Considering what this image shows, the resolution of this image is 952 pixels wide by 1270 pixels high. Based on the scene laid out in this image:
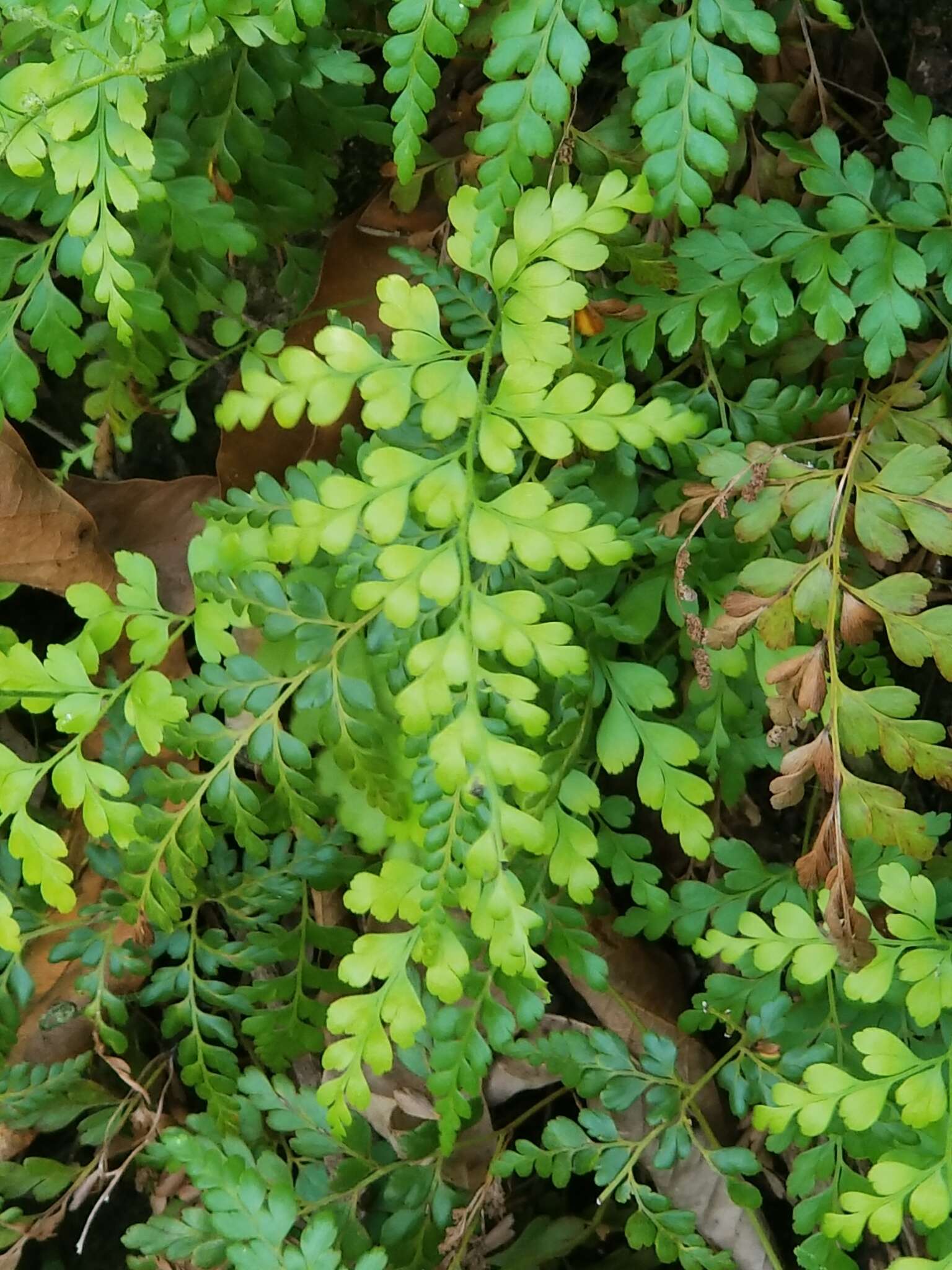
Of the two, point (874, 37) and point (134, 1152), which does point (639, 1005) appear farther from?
point (874, 37)

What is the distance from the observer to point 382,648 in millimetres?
1305

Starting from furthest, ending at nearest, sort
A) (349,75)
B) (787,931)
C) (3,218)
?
(3,218), (349,75), (787,931)

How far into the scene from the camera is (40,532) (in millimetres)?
1810

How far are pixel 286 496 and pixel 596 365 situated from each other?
446 millimetres

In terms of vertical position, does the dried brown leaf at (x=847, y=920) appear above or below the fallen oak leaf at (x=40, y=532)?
below

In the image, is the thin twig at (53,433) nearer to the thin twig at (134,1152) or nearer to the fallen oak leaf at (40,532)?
the fallen oak leaf at (40,532)

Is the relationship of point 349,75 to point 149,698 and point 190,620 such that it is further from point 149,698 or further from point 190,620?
point 149,698

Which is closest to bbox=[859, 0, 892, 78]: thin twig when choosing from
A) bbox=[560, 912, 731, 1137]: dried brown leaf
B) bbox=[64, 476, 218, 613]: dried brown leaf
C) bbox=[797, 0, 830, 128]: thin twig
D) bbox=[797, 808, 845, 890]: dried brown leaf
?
bbox=[797, 0, 830, 128]: thin twig

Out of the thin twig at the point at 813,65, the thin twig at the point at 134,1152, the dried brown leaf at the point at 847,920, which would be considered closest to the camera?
the dried brown leaf at the point at 847,920

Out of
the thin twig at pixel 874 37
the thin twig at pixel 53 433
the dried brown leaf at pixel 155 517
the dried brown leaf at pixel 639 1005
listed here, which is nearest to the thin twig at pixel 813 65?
the thin twig at pixel 874 37

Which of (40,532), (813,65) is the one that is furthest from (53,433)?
(813,65)

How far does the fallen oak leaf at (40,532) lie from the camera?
1.78 metres

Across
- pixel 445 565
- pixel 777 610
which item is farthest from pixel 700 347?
pixel 445 565

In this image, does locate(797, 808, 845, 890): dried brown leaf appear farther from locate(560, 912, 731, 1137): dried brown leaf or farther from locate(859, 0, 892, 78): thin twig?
locate(859, 0, 892, 78): thin twig
